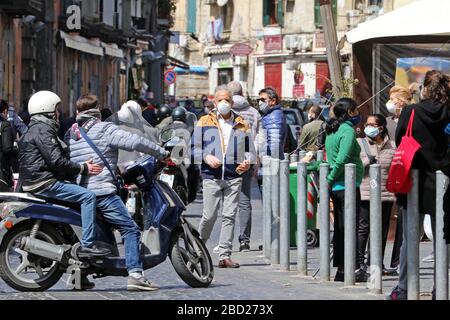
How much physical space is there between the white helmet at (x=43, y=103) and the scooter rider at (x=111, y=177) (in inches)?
10.0

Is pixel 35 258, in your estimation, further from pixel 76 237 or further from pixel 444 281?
pixel 444 281

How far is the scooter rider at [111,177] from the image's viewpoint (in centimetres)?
1256

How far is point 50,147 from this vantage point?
1240cm

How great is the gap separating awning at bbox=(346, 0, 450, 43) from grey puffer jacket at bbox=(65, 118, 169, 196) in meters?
6.70

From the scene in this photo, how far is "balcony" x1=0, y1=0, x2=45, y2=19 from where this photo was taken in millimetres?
37281

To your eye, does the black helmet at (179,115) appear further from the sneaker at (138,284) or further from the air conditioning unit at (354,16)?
the air conditioning unit at (354,16)

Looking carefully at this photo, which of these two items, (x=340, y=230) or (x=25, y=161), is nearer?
(x=25, y=161)

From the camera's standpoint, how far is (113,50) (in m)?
57.5

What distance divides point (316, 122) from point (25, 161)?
10394 mm

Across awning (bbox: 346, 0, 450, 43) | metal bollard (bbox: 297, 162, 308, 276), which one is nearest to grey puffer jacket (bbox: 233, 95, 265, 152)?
awning (bbox: 346, 0, 450, 43)

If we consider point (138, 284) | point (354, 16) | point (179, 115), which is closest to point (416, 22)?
point (179, 115)

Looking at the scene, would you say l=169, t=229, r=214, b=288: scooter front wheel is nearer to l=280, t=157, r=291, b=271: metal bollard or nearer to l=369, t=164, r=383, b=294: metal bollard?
l=369, t=164, r=383, b=294: metal bollard
